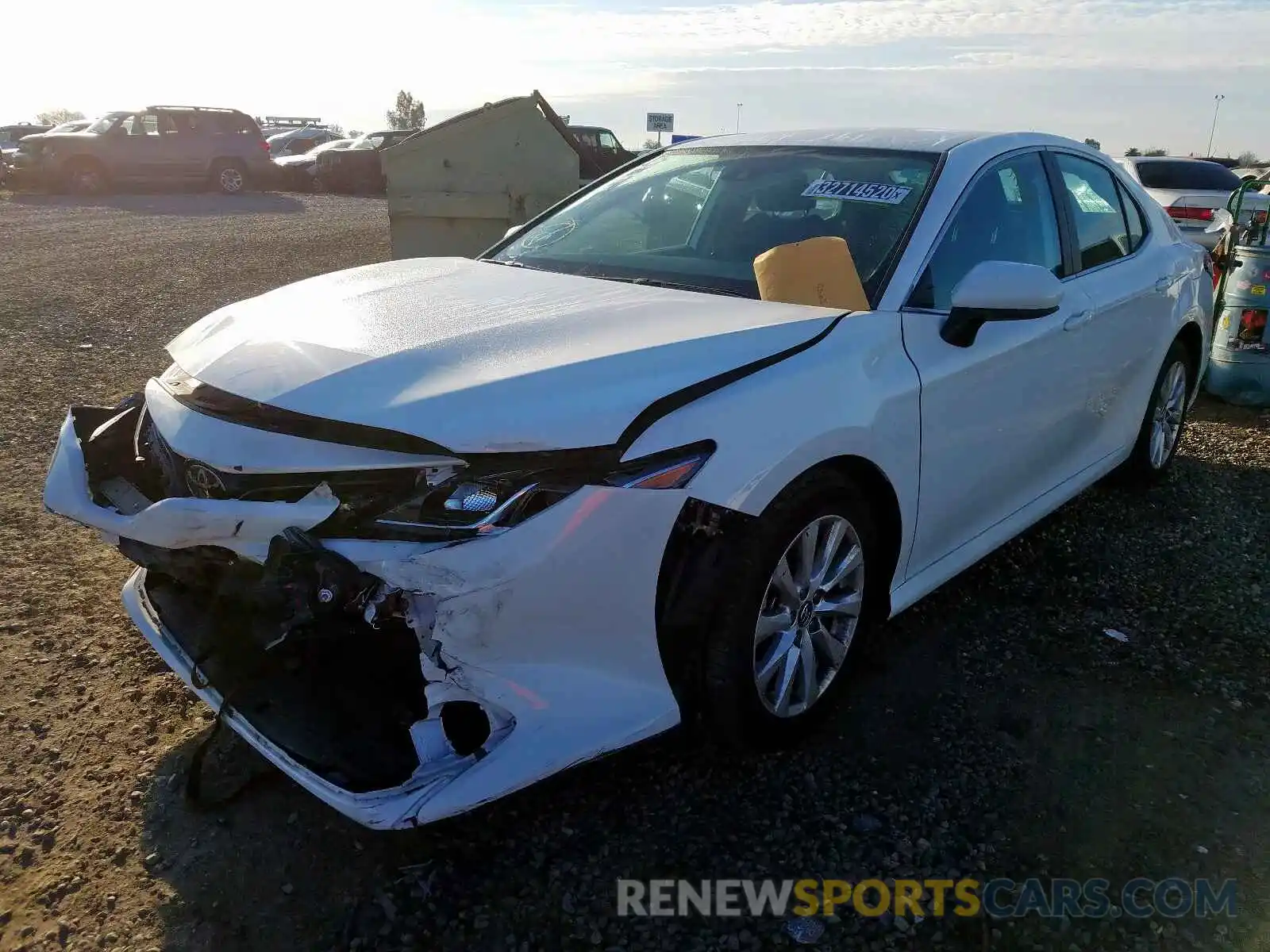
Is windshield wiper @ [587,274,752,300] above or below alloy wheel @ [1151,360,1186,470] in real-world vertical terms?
above

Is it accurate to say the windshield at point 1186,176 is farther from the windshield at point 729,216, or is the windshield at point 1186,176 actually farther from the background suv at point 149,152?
the background suv at point 149,152

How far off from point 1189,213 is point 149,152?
19.8m

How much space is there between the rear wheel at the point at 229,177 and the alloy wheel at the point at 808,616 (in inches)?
891

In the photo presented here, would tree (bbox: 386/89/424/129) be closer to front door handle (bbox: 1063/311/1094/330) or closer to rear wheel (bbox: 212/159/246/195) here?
rear wheel (bbox: 212/159/246/195)

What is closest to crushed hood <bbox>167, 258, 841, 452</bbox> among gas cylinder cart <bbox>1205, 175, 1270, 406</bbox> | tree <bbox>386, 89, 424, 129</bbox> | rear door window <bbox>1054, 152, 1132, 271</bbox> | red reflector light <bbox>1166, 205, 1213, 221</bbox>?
rear door window <bbox>1054, 152, 1132, 271</bbox>

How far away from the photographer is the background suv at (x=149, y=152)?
803 inches

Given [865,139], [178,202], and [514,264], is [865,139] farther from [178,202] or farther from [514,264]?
[178,202]

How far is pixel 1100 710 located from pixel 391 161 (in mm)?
6073

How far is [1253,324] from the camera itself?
640cm

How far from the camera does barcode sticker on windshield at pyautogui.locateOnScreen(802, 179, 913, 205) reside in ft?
10.4

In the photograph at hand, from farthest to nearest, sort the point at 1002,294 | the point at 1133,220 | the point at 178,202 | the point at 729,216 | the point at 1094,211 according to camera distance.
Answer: the point at 178,202
the point at 1133,220
the point at 1094,211
the point at 729,216
the point at 1002,294

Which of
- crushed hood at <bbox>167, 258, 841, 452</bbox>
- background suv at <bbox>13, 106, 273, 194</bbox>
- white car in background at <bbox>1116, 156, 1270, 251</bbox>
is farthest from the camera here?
background suv at <bbox>13, 106, 273, 194</bbox>

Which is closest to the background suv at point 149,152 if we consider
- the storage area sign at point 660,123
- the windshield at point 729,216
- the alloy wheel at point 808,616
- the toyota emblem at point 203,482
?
the storage area sign at point 660,123

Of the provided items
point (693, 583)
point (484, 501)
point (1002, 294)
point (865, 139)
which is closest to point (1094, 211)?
point (865, 139)
